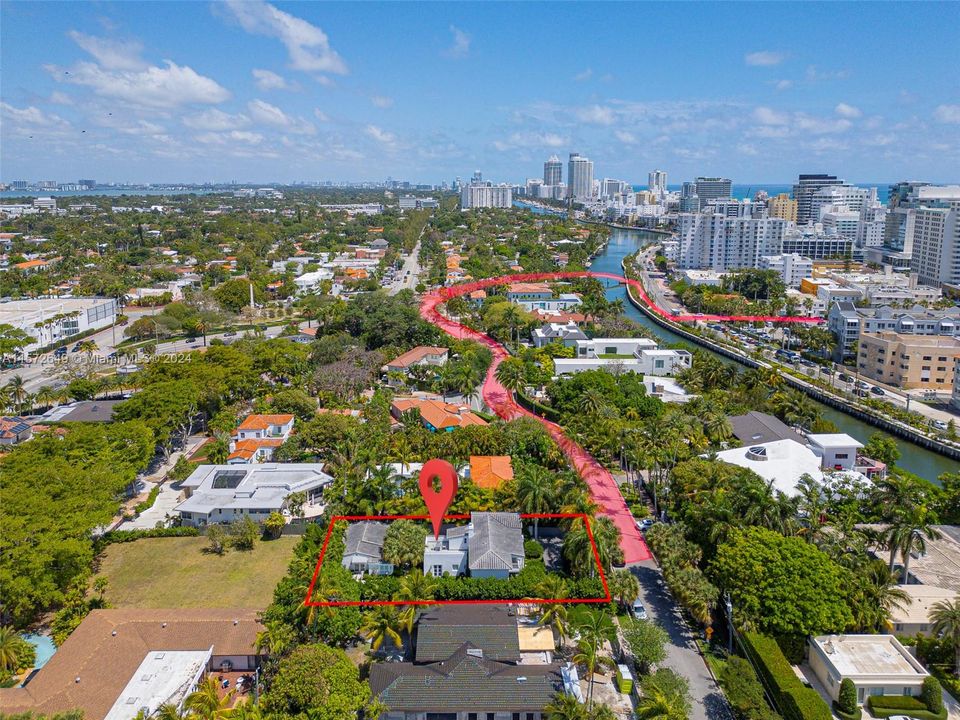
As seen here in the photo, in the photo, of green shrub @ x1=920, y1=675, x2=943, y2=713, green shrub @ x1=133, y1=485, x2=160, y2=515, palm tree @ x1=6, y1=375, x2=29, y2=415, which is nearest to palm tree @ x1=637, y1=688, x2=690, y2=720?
green shrub @ x1=920, y1=675, x2=943, y2=713

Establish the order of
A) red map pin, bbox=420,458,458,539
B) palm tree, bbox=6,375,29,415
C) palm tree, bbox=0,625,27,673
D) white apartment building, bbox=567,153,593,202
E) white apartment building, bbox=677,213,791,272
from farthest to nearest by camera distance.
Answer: white apartment building, bbox=567,153,593,202
white apartment building, bbox=677,213,791,272
palm tree, bbox=6,375,29,415
red map pin, bbox=420,458,458,539
palm tree, bbox=0,625,27,673

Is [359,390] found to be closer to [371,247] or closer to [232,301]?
[232,301]

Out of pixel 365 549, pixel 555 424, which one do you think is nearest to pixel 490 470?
pixel 365 549

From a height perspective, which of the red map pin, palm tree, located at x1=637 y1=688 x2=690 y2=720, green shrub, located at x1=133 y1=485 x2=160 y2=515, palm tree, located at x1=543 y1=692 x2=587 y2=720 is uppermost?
the red map pin

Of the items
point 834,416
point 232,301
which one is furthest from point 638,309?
point 232,301

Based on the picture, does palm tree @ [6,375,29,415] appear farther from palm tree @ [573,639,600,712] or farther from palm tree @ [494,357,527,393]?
palm tree @ [573,639,600,712]

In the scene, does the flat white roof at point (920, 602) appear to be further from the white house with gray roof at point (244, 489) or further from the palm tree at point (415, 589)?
the white house with gray roof at point (244, 489)
